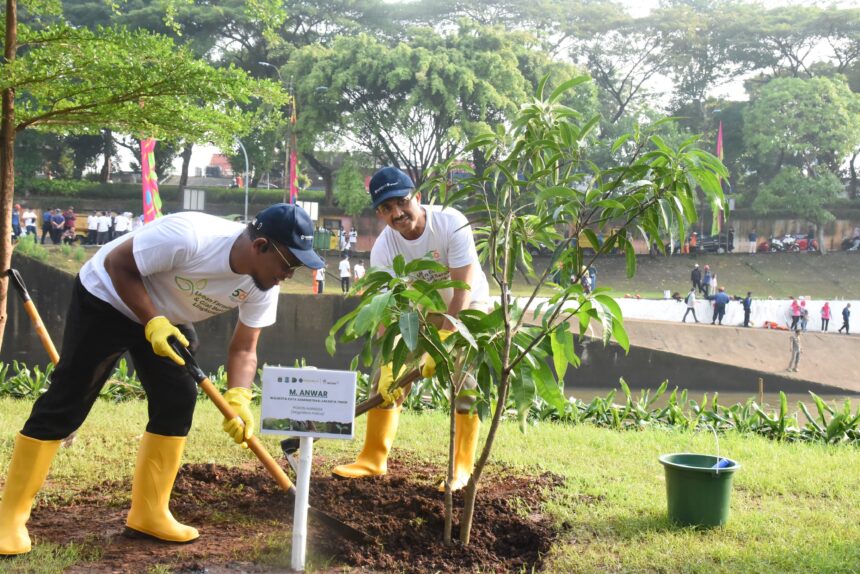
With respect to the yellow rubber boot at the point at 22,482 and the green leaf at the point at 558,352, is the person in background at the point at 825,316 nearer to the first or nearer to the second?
the green leaf at the point at 558,352

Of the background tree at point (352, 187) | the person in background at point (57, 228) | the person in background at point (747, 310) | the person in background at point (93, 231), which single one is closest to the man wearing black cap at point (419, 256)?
the person in background at point (747, 310)

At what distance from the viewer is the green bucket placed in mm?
3988

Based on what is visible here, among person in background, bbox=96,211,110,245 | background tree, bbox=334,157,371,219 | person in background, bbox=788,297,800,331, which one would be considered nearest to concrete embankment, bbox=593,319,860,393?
person in background, bbox=788,297,800,331

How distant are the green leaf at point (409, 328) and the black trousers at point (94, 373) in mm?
1265

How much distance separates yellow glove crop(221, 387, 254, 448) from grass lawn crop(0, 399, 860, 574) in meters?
0.54

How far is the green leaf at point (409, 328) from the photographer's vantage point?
304 cm

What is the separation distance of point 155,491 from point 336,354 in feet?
61.9

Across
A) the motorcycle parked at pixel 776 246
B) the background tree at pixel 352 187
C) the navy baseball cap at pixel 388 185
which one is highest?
the background tree at pixel 352 187

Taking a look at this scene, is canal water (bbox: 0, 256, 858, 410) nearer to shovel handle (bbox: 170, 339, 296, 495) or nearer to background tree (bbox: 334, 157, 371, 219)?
background tree (bbox: 334, 157, 371, 219)

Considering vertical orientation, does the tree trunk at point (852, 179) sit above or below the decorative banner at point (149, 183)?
above

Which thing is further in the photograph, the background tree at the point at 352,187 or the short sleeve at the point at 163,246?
the background tree at the point at 352,187

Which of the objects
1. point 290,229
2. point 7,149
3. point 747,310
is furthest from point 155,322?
point 747,310

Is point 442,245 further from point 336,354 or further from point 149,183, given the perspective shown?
point 336,354

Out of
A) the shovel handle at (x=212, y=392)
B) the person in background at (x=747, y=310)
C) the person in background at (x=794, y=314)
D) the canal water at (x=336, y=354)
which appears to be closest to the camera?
the shovel handle at (x=212, y=392)
